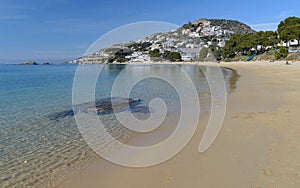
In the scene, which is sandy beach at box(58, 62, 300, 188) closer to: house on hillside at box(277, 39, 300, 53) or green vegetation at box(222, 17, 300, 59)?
green vegetation at box(222, 17, 300, 59)

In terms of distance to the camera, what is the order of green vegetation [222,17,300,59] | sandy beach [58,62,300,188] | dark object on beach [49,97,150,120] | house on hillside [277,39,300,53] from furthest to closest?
house on hillside [277,39,300,53], green vegetation [222,17,300,59], dark object on beach [49,97,150,120], sandy beach [58,62,300,188]

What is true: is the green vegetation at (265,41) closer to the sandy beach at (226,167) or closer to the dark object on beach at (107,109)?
the dark object on beach at (107,109)

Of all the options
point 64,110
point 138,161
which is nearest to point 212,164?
point 138,161

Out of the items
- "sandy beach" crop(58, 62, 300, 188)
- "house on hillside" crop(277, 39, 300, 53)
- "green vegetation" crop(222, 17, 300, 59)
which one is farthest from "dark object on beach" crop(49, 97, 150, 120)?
"house on hillside" crop(277, 39, 300, 53)

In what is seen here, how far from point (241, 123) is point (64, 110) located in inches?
300

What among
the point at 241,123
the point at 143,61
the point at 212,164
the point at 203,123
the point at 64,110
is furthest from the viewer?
the point at 143,61

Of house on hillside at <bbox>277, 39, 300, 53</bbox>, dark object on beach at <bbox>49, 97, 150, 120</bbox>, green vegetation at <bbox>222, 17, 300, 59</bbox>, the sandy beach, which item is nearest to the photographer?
the sandy beach

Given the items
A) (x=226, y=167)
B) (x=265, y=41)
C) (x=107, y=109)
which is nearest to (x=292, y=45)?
(x=265, y=41)

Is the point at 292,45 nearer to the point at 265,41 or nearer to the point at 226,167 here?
A: the point at 265,41

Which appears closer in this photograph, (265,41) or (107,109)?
(107,109)

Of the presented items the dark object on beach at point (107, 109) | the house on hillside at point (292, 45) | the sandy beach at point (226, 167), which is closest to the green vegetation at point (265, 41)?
the house on hillside at point (292, 45)

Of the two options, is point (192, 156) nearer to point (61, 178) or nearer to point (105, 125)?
point (61, 178)

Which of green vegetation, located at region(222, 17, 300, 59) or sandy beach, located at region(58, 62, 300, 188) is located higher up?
green vegetation, located at region(222, 17, 300, 59)

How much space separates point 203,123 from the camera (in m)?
6.62
